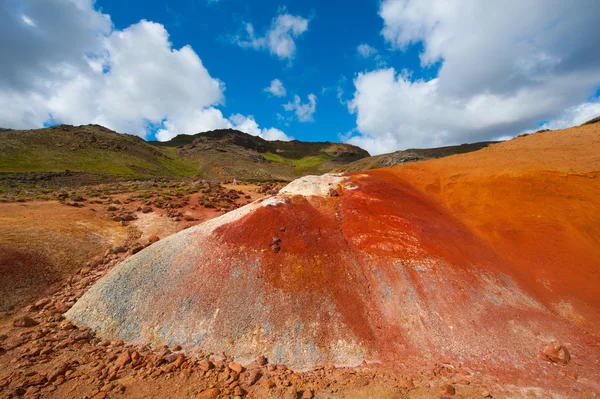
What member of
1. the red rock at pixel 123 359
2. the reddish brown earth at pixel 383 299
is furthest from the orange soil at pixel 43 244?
the red rock at pixel 123 359

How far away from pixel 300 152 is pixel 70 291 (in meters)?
162

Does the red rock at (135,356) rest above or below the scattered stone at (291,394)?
above

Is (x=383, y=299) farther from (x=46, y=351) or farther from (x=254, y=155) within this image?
(x=254, y=155)

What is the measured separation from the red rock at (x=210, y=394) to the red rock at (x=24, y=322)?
6691 mm

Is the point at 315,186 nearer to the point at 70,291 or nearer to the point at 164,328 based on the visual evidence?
the point at 164,328

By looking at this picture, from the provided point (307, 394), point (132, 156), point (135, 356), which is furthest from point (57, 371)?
point (132, 156)

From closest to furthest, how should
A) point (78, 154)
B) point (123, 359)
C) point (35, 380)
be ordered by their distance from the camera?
point (35, 380)
point (123, 359)
point (78, 154)

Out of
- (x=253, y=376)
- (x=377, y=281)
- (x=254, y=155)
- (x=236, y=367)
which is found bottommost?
(x=253, y=376)

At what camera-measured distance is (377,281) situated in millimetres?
9352

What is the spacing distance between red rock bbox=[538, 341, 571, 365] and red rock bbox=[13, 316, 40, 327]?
49.2 feet

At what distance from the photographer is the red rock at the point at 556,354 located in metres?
7.18

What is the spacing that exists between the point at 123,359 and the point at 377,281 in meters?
7.72

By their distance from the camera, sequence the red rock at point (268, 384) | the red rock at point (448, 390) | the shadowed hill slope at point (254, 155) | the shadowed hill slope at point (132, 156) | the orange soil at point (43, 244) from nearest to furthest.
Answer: the red rock at point (448, 390), the red rock at point (268, 384), the orange soil at point (43, 244), the shadowed hill slope at point (132, 156), the shadowed hill slope at point (254, 155)

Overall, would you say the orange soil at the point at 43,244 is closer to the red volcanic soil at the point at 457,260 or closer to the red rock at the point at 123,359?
the red rock at the point at 123,359
